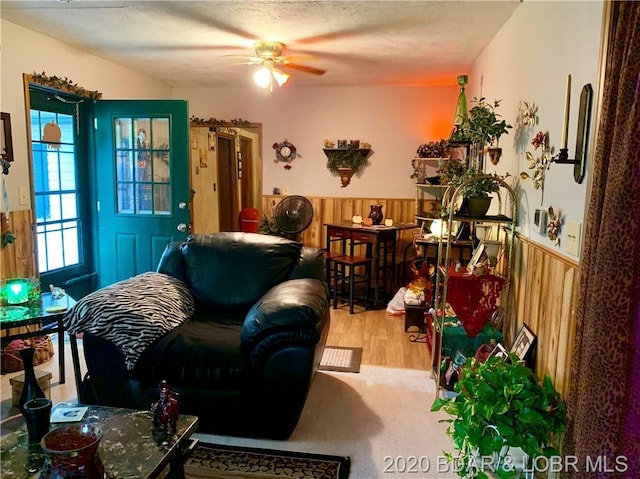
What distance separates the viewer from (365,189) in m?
5.46

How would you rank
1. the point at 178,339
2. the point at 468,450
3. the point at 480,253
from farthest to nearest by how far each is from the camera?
the point at 480,253 → the point at 178,339 → the point at 468,450

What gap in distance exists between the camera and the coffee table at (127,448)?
1412 mm

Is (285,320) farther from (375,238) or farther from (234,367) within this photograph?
(375,238)

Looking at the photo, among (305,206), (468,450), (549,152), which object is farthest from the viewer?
(305,206)

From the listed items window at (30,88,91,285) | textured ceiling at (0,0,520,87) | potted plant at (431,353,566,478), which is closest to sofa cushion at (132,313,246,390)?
potted plant at (431,353,566,478)

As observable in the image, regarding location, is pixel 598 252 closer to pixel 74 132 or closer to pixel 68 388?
pixel 68 388

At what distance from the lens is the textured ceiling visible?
2.91 m

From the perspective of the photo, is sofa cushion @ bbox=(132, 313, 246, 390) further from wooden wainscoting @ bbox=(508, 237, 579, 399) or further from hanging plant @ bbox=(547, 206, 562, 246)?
hanging plant @ bbox=(547, 206, 562, 246)

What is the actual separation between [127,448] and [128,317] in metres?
0.86

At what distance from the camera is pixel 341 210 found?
5.53m

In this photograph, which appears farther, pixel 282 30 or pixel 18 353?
pixel 282 30

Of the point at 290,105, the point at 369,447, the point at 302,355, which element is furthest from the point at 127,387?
the point at 290,105

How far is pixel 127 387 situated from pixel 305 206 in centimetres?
339

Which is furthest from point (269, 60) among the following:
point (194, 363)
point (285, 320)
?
point (194, 363)
